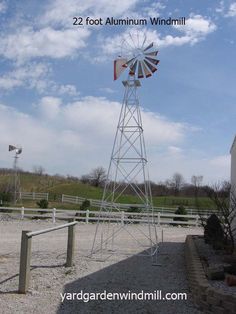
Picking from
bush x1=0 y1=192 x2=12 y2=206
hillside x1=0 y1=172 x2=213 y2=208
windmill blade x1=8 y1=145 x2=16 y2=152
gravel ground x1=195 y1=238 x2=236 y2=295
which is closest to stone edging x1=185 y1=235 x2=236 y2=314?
gravel ground x1=195 y1=238 x2=236 y2=295

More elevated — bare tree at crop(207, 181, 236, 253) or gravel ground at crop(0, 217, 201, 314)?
bare tree at crop(207, 181, 236, 253)

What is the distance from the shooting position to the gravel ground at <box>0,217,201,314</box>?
7.04 meters

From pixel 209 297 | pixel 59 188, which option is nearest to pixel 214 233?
pixel 209 297

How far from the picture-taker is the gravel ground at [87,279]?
7039 mm

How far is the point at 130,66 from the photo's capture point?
12.0m

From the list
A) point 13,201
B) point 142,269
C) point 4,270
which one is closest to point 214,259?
point 142,269

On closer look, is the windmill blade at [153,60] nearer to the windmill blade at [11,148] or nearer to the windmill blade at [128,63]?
the windmill blade at [128,63]

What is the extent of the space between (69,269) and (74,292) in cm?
196

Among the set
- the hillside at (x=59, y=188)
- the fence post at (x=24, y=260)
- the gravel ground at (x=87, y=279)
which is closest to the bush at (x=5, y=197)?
the hillside at (x=59, y=188)

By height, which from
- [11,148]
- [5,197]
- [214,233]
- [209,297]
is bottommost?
[209,297]

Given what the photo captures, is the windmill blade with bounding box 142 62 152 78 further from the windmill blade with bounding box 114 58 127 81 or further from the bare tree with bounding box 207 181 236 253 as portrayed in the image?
the bare tree with bounding box 207 181 236 253

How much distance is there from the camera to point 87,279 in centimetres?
892

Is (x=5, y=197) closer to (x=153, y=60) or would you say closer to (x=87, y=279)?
(x=153, y=60)

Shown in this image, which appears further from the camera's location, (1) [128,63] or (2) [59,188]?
(2) [59,188]
